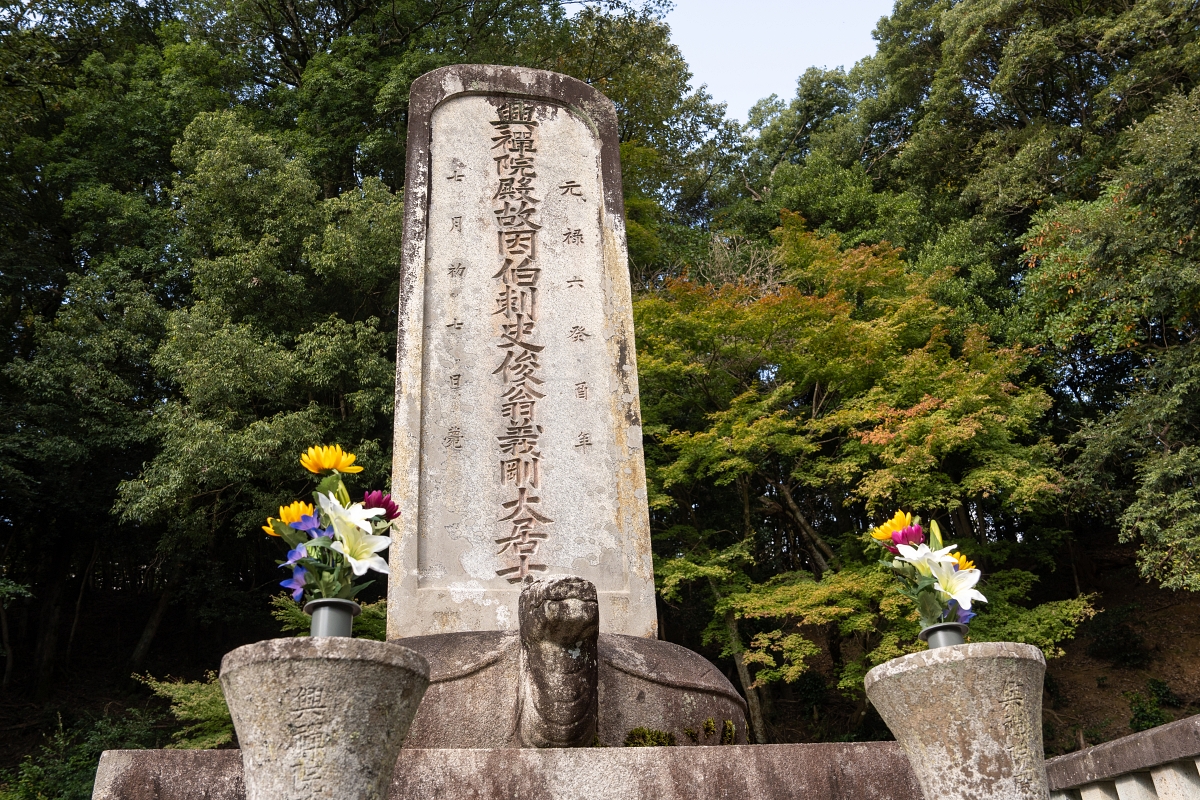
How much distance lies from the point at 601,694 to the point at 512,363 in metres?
1.93

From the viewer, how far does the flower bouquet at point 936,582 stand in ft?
7.47

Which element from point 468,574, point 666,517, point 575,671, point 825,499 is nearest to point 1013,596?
point 825,499

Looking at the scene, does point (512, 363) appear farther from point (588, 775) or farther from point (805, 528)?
point (805, 528)

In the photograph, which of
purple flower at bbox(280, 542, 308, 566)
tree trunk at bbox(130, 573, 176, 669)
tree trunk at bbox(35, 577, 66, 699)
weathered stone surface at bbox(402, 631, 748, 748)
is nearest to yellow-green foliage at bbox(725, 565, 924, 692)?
weathered stone surface at bbox(402, 631, 748, 748)

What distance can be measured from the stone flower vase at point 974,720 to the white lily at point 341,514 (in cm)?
128

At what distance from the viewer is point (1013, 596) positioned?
382 inches

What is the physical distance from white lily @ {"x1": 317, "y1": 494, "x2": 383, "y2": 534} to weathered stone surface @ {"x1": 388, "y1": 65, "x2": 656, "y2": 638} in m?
2.03

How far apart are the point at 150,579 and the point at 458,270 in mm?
10621

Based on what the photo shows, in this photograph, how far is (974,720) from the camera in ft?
6.68

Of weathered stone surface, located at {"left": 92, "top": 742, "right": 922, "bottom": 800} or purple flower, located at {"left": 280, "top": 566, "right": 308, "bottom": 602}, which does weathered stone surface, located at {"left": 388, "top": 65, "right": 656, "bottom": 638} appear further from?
purple flower, located at {"left": 280, "top": 566, "right": 308, "bottom": 602}

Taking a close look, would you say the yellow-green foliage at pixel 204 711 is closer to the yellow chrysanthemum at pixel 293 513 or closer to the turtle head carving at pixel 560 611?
the turtle head carving at pixel 560 611

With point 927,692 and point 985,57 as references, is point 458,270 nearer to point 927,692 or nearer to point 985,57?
point 927,692

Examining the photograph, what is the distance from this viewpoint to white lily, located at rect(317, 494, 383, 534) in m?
2.23

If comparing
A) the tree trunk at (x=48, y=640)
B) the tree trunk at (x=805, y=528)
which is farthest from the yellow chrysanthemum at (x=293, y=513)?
the tree trunk at (x=48, y=640)
